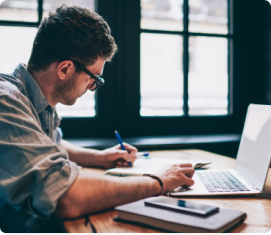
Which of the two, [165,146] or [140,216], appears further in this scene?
[165,146]

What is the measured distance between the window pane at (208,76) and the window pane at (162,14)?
22cm

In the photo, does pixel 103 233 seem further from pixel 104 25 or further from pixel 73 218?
pixel 104 25

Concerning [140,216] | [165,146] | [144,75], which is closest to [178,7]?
[144,75]

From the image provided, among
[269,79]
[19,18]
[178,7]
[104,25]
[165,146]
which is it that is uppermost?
[178,7]

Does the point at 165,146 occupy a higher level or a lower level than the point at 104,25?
lower

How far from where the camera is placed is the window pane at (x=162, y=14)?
218 cm

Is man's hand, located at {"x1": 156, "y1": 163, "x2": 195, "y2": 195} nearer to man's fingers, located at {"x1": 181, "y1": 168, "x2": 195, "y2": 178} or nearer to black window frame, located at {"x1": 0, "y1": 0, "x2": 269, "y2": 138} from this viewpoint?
man's fingers, located at {"x1": 181, "y1": 168, "x2": 195, "y2": 178}

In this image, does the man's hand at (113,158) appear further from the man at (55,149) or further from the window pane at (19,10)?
the window pane at (19,10)

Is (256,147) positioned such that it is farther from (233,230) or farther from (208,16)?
(208,16)

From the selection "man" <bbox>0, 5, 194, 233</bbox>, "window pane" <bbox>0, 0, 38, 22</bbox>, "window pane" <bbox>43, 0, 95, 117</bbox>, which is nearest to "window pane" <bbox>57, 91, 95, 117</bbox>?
"window pane" <bbox>43, 0, 95, 117</bbox>

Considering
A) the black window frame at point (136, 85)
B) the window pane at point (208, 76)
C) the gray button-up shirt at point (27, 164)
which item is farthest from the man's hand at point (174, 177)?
the window pane at point (208, 76)

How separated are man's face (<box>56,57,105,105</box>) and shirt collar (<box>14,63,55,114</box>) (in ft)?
0.34

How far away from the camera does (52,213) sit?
605 mm

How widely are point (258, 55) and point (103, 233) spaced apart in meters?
2.45
